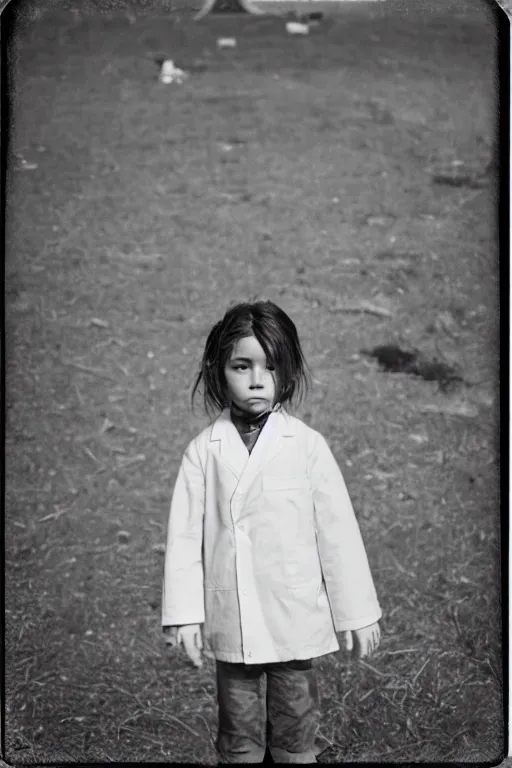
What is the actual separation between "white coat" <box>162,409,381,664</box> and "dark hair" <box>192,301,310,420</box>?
15cm

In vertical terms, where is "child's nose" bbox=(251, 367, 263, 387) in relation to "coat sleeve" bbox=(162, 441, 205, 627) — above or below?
above

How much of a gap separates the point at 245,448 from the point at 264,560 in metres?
0.30

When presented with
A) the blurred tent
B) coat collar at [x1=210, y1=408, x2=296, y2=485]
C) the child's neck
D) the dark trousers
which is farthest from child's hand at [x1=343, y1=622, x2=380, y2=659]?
the blurred tent

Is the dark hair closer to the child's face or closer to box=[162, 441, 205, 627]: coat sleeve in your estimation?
the child's face

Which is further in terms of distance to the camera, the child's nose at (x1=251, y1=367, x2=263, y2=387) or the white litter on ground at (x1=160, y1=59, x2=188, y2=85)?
the white litter on ground at (x1=160, y1=59, x2=188, y2=85)

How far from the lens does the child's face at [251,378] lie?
7.99ft

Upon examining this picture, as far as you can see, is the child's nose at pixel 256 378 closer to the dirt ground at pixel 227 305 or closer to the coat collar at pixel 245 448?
the coat collar at pixel 245 448

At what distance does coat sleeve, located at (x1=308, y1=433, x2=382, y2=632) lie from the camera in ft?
7.91

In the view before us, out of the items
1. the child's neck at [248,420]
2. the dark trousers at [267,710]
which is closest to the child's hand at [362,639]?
the dark trousers at [267,710]

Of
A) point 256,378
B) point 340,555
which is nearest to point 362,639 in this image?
point 340,555

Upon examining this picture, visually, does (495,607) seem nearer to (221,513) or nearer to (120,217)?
→ (221,513)

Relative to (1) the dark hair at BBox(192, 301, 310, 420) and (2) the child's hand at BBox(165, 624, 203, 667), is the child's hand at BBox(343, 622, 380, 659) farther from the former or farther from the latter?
(1) the dark hair at BBox(192, 301, 310, 420)

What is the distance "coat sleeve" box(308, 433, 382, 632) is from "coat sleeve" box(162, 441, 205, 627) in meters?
0.31

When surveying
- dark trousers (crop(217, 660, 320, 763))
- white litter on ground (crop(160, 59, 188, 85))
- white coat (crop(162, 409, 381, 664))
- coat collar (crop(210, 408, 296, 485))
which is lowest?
dark trousers (crop(217, 660, 320, 763))
